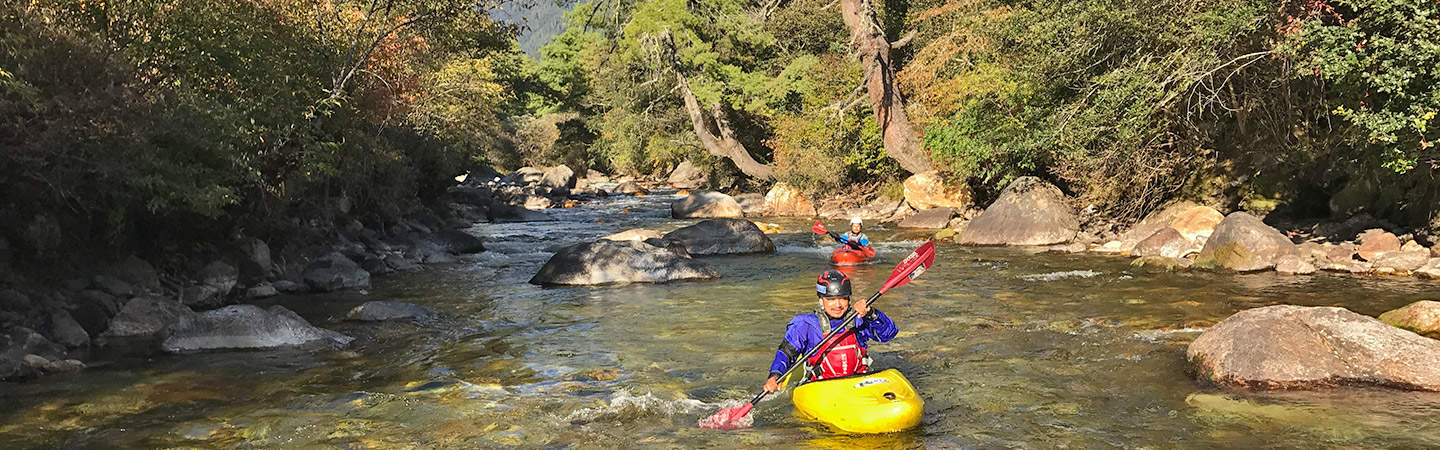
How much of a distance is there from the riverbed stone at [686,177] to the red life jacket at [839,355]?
38589mm

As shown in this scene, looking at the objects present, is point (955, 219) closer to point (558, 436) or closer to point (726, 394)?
point (726, 394)

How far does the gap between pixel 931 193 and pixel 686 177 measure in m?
23.6

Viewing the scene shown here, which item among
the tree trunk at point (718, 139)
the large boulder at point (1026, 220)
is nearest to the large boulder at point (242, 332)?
the large boulder at point (1026, 220)

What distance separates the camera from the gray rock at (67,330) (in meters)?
10.3

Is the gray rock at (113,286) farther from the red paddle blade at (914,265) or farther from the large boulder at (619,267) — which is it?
the red paddle blade at (914,265)

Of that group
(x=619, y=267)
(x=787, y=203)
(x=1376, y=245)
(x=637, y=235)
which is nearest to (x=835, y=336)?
(x=619, y=267)

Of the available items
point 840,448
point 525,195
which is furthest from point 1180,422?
point 525,195

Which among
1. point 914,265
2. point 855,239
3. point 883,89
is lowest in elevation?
point 855,239

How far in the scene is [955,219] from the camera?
79.9ft

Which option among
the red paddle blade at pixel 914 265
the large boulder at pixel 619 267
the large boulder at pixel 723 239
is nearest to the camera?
the red paddle blade at pixel 914 265

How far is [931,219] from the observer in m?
24.5

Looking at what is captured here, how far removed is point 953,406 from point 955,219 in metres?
16.9

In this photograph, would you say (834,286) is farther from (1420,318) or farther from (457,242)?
(457,242)

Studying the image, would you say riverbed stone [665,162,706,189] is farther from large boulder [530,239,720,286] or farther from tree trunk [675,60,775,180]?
large boulder [530,239,720,286]
